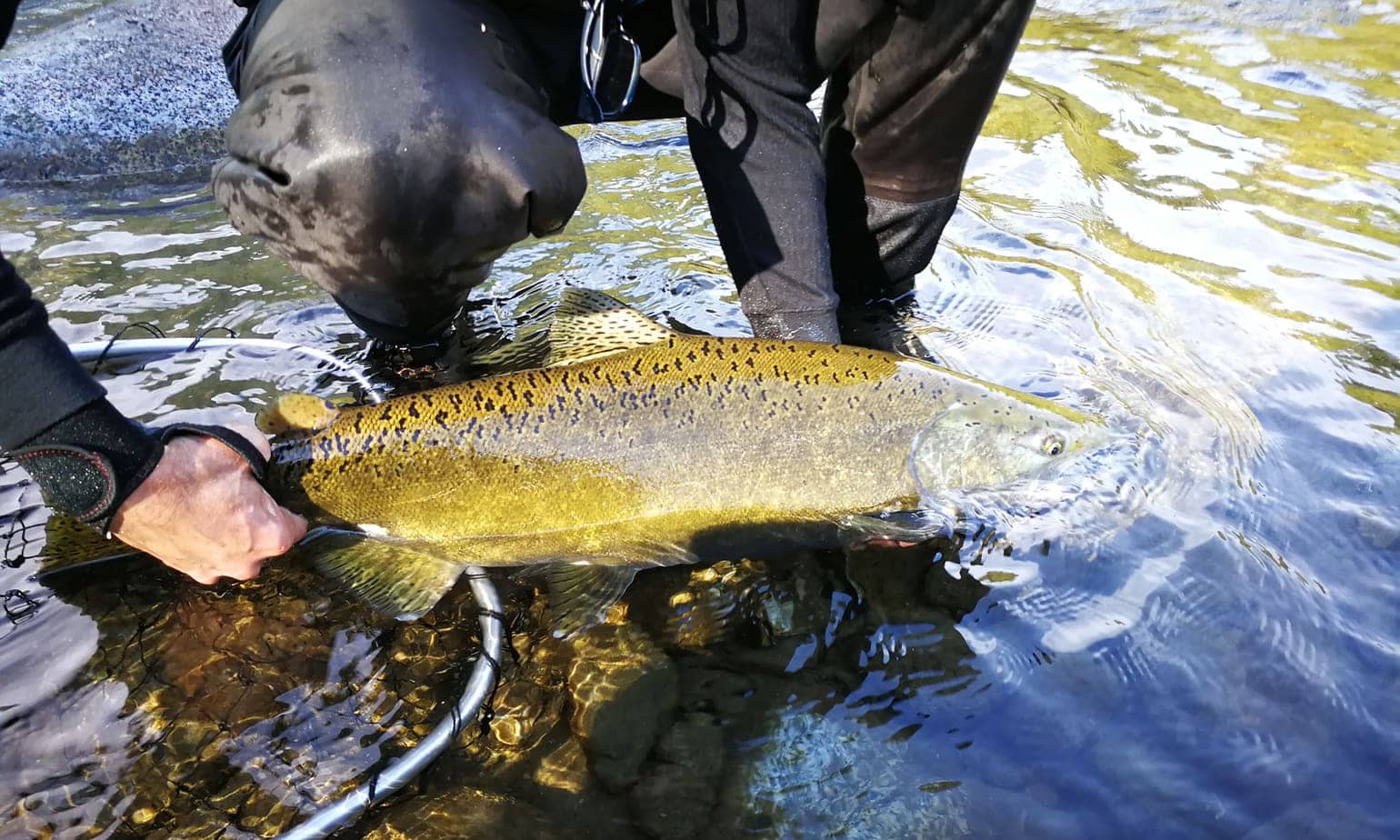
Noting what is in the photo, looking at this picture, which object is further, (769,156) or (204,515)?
(769,156)

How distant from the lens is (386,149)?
2.11 m

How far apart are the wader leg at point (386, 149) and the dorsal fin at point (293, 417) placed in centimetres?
32

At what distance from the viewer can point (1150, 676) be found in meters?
2.31

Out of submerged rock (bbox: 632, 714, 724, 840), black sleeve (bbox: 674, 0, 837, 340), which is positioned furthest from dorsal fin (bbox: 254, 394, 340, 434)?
black sleeve (bbox: 674, 0, 837, 340)

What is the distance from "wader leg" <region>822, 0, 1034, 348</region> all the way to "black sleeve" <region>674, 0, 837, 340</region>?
324mm

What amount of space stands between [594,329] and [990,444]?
1152 millimetres

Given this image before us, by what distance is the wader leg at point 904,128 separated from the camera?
281 centimetres

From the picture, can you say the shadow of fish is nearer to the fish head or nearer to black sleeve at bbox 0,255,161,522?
the fish head

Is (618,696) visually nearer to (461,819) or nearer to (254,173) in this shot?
(461,819)

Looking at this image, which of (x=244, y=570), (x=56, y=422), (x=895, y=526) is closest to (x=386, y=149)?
(x=56, y=422)

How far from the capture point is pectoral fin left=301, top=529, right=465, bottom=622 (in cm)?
240

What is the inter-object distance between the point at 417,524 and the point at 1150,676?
1.93 m

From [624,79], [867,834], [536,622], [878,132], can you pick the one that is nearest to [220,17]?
[624,79]

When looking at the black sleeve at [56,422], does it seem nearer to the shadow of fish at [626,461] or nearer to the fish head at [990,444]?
the shadow of fish at [626,461]
